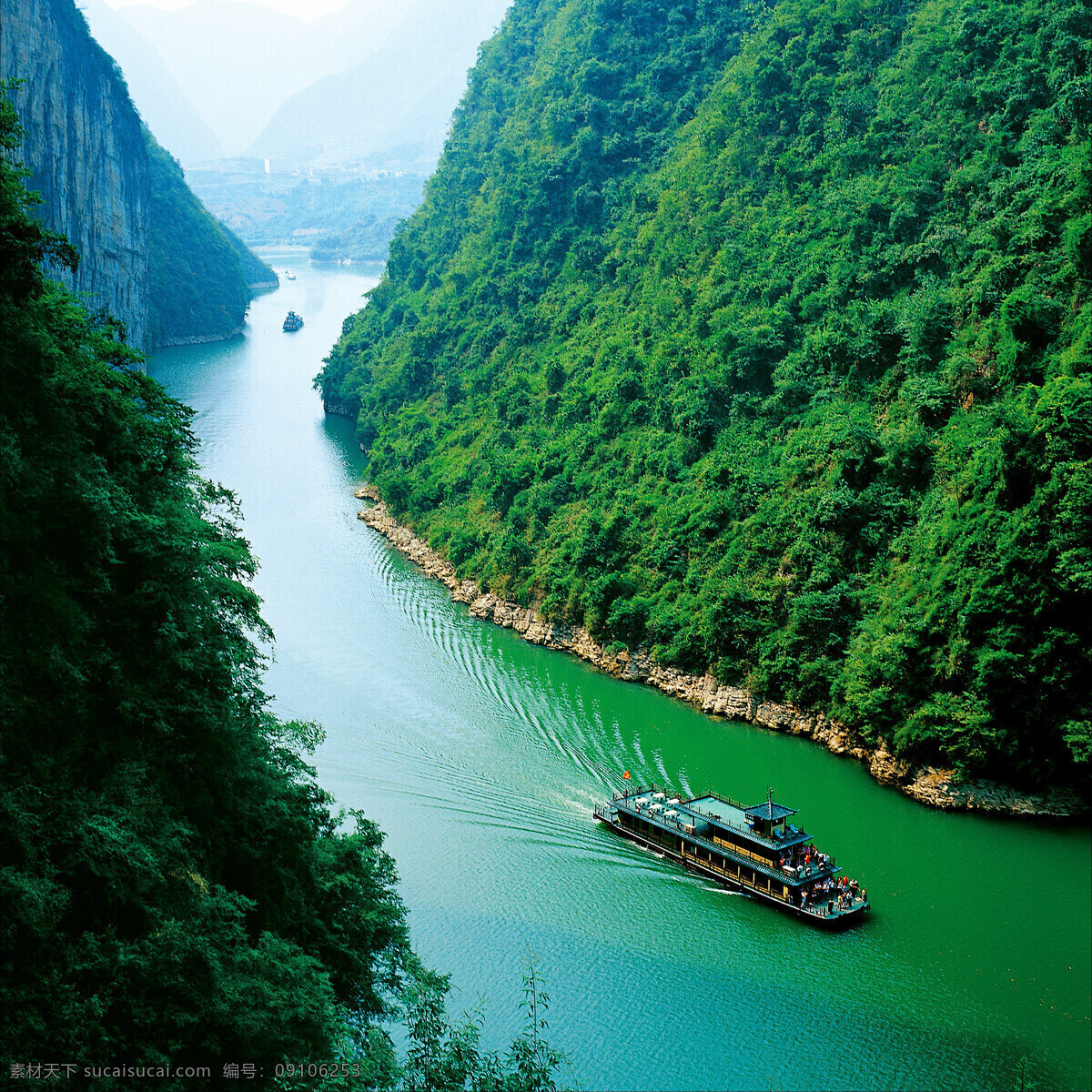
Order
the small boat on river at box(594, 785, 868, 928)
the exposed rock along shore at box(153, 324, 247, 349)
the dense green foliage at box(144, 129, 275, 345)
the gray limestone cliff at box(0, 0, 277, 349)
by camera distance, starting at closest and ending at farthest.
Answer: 1. the small boat on river at box(594, 785, 868, 928)
2. the gray limestone cliff at box(0, 0, 277, 349)
3. the exposed rock along shore at box(153, 324, 247, 349)
4. the dense green foliage at box(144, 129, 275, 345)

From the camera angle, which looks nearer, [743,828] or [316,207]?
[743,828]

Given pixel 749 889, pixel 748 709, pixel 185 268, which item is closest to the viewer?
pixel 749 889

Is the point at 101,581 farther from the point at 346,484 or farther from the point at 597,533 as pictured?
the point at 346,484

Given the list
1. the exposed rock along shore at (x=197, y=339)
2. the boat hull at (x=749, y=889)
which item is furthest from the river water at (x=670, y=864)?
the exposed rock along shore at (x=197, y=339)

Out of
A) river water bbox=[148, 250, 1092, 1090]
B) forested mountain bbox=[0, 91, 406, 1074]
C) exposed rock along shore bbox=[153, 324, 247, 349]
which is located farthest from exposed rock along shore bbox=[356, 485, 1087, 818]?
exposed rock along shore bbox=[153, 324, 247, 349]

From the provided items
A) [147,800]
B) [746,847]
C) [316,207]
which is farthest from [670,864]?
[316,207]

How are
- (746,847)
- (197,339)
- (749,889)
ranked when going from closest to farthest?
(749,889)
(746,847)
(197,339)

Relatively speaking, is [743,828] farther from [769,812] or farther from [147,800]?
[147,800]

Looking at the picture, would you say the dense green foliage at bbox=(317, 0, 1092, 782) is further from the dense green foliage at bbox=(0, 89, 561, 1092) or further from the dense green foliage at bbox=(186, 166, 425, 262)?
the dense green foliage at bbox=(186, 166, 425, 262)
